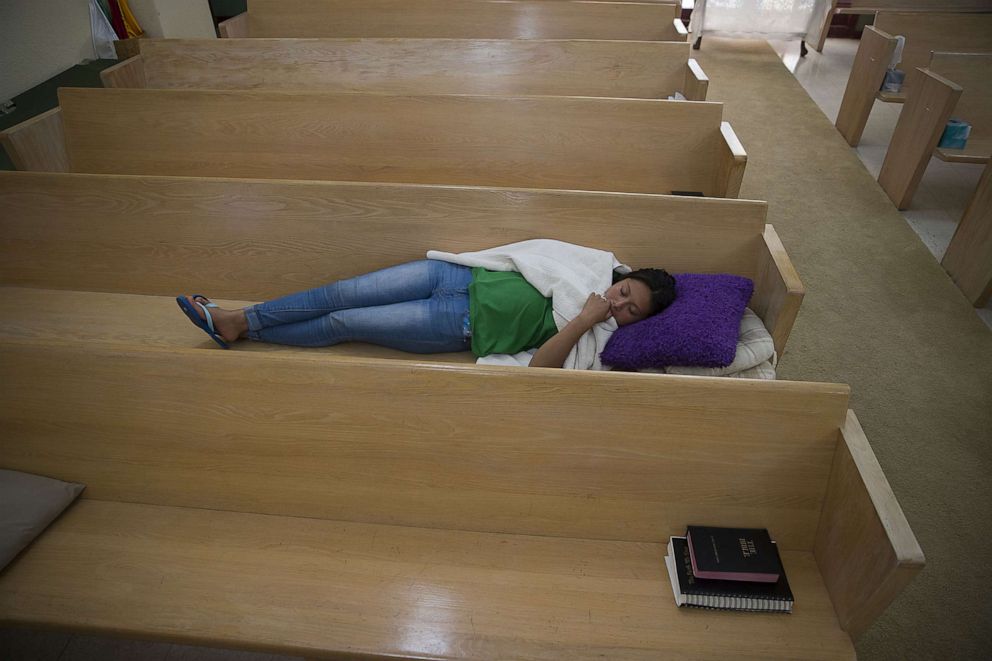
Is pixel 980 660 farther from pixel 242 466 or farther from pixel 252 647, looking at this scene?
pixel 242 466

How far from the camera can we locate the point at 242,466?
1338 millimetres

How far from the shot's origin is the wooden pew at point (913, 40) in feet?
12.1

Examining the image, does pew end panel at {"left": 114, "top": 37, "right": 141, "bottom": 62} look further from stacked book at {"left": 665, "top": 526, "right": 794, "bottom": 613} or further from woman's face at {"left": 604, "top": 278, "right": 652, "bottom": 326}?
stacked book at {"left": 665, "top": 526, "right": 794, "bottom": 613}

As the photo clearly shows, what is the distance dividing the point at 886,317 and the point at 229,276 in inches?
102

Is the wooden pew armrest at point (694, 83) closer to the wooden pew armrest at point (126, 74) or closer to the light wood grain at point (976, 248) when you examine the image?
the light wood grain at point (976, 248)

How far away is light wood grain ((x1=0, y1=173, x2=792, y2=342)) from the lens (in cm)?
182

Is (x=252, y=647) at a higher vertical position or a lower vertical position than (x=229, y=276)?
lower

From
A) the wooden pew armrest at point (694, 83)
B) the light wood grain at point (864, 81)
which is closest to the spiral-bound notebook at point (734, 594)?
the wooden pew armrest at point (694, 83)

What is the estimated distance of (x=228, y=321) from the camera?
6.02ft

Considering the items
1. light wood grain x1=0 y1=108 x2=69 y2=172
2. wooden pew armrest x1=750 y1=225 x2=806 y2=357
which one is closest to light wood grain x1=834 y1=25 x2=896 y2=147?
wooden pew armrest x1=750 y1=225 x2=806 y2=357

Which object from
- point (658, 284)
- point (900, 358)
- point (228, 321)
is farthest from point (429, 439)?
point (900, 358)

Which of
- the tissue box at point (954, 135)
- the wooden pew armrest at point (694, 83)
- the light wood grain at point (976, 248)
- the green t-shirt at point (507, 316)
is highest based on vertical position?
the wooden pew armrest at point (694, 83)

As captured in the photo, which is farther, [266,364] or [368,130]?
[368,130]

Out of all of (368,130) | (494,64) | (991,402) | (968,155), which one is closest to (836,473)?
(991,402)
